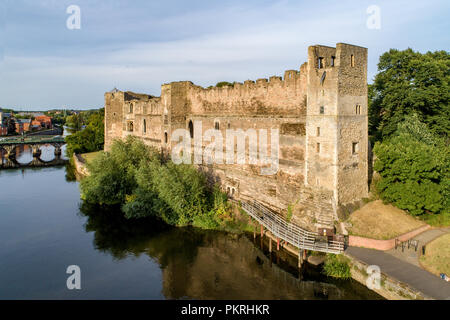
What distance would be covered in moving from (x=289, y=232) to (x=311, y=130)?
476 cm

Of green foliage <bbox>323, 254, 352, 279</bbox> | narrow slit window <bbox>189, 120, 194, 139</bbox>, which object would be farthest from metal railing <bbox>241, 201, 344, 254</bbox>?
narrow slit window <bbox>189, 120, 194, 139</bbox>

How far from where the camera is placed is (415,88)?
20484 mm

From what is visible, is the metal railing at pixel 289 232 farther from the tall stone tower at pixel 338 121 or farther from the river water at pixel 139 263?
the tall stone tower at pixel 338 121

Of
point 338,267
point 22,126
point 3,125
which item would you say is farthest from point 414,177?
point 22,126

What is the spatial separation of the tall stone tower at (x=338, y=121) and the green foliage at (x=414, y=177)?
92cm

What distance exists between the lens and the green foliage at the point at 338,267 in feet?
42.4

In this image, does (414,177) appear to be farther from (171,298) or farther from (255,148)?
(171,298)

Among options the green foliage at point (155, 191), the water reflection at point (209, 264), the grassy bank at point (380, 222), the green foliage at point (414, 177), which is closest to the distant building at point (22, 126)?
the green foliage at point (155, 191)

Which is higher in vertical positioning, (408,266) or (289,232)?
(289,232)

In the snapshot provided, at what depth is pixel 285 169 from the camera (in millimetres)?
17375

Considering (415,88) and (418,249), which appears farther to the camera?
(415,88)

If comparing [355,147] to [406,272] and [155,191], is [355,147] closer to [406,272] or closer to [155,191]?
[406,272]

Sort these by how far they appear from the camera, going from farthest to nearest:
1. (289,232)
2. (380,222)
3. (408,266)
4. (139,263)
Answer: (139,263)
(289,232)
(380,222)
(408,266)

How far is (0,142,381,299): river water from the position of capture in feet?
41.6
